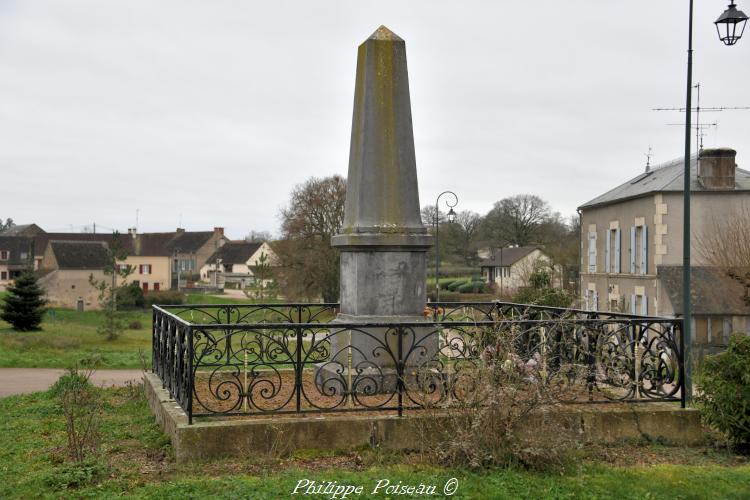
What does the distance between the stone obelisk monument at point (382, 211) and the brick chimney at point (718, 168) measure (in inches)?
747

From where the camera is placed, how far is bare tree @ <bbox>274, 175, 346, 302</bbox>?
135ft

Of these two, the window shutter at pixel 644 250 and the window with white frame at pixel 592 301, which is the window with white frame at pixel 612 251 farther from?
the window shutter at pixel 644 250

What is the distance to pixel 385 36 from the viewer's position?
842 centimetres

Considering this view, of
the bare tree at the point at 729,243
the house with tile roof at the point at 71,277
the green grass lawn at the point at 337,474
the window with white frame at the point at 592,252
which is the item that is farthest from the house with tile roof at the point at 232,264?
the green grass lawn at the point at 337,474

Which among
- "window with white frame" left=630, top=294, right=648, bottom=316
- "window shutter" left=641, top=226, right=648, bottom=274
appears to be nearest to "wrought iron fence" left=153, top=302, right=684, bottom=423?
"window shutter" left=641, top=226, right=648, bottom=274

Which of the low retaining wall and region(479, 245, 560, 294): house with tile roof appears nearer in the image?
the low retaining wall

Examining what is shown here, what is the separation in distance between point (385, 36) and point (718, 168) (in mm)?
19227

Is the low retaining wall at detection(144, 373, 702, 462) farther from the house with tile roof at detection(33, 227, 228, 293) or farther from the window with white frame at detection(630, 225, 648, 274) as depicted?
the house with tile roof at detection(33, 227, 228, 293)

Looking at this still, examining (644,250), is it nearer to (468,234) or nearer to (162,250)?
(468,234)

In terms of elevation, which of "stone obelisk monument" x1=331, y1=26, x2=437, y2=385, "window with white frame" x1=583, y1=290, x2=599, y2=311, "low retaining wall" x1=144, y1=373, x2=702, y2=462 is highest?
"stone obelisk monument" x1=331, y1=26, x2=437, y2=385

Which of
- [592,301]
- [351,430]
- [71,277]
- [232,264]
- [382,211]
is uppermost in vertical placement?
[232,264]

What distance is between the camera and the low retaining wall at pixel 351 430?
241 inches

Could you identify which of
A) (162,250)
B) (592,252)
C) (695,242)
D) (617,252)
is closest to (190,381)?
(695,242)

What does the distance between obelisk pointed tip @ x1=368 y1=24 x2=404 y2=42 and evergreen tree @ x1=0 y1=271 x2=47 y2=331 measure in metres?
29.2
